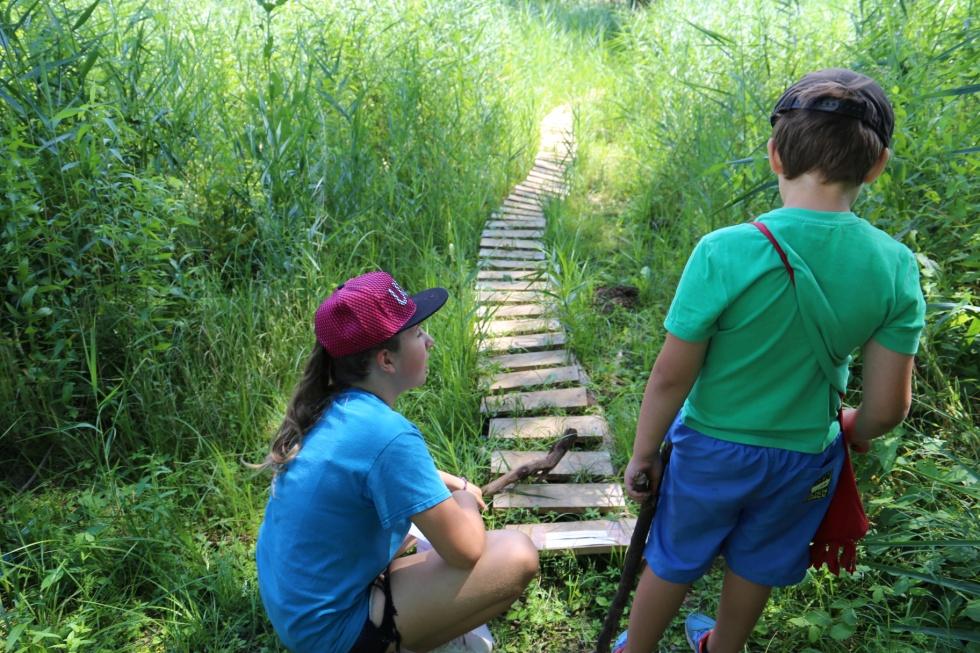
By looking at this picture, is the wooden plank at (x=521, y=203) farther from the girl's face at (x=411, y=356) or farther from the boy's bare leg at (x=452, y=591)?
the boy's bare leg at (x=452, y=591)

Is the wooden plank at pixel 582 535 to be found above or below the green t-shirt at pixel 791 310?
below

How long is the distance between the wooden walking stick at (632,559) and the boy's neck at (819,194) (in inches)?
26.3

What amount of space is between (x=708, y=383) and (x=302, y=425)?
101 cm

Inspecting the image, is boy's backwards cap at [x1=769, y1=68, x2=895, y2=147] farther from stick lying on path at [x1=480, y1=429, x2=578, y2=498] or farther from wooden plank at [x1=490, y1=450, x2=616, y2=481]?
wooden plank at [x1=490, y1=450, x2=616, y2=481]

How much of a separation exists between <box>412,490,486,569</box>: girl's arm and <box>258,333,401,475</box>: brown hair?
368 mm

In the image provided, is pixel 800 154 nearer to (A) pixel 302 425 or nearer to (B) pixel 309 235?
(A) pixel 302 425

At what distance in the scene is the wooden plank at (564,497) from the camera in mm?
2705

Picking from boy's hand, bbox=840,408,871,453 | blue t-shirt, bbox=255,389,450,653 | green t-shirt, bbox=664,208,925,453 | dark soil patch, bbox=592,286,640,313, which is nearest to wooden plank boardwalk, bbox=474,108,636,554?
dark soil patch, bbox=592,286,640,313

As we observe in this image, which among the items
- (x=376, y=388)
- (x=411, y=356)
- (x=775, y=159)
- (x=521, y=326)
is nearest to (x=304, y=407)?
(x=376, y=388)

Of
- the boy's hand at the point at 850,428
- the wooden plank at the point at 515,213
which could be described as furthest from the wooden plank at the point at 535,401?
the wooden plank at the point at 515,213

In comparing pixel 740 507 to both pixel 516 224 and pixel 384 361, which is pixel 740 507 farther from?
pixel 516 224

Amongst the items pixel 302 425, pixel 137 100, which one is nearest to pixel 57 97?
pixel 137 100

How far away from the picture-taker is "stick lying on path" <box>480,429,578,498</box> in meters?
2.74

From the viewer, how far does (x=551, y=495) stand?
2777 millimetres
